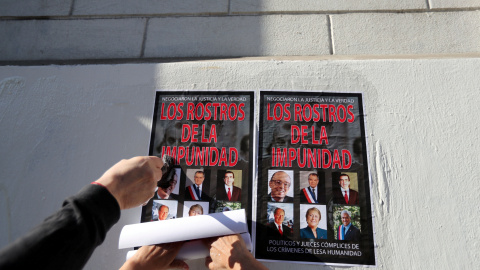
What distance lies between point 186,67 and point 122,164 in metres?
0.92

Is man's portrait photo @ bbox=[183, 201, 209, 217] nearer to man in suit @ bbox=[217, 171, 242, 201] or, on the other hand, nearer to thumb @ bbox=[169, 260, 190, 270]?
man in suit @ bbox=[217, 171, 242, 201]

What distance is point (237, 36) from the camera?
89.0 inches

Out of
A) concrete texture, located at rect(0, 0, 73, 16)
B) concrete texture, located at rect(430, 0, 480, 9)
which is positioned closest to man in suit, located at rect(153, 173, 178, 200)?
concrete texture, located at rect(0, 0, 73, 16)

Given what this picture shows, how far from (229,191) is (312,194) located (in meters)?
0.47

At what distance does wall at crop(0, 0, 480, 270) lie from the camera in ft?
A: 5.64

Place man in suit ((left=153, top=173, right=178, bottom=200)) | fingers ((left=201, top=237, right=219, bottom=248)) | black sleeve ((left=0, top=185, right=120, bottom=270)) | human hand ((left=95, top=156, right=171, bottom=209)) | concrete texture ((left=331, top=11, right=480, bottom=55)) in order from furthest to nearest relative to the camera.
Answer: concrete texture ((left=331, top=11, right=480, bottom=55)) → man in suit ((left=153, top=173, right=178, bottom=200)) → fingers ((left=201, top=237, right=219, bottom=248)) → human hand ((left=95, top=156, right=171, bottom=209)) → black sleeve ((left=0, top=185, right=120, bottom=270))

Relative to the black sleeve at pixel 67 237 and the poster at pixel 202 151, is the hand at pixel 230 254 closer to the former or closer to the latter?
the poster at pixel 202 151

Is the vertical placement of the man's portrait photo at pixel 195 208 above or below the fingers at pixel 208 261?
above

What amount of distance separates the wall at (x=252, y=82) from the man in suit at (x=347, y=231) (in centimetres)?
12

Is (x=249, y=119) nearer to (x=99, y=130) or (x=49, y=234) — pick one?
(x=99, y=130)

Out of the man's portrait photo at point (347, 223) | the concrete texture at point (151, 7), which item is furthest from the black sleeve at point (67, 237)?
the concrete texture at point (151, 7)

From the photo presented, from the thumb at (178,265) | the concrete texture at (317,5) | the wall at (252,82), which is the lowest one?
the thumb at (178,265)

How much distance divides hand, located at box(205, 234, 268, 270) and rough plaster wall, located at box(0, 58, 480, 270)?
17 centimetres

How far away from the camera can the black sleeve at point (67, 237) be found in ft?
2.70
